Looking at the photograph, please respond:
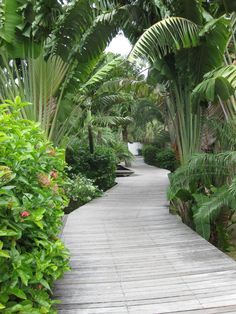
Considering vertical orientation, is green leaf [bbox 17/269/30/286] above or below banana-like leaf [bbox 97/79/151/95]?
below

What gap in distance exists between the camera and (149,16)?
24.0 feet

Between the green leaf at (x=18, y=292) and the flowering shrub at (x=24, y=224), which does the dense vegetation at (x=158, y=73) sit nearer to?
the flowering shrub at (x=24, y=224)

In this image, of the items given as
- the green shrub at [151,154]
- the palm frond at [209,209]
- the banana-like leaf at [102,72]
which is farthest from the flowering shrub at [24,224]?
the green shrub at [151,154]

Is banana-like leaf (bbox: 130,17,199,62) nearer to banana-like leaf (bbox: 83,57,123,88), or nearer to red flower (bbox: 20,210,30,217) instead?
banana-like leaf (bbox: 83,57,123,88)

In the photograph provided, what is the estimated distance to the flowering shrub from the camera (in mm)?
2447

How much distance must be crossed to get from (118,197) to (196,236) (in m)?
5.04

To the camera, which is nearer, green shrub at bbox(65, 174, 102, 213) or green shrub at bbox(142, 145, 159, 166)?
green shrub at bbox(65, 174, 102, 213)

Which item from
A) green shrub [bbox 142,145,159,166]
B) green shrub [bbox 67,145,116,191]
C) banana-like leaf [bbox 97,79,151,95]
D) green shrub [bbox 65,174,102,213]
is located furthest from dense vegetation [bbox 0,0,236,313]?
green shrub [bbox 142,145,159,166]

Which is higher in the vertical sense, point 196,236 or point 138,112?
point 138,112

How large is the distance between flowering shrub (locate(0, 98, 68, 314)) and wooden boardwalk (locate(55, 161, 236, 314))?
0.68m

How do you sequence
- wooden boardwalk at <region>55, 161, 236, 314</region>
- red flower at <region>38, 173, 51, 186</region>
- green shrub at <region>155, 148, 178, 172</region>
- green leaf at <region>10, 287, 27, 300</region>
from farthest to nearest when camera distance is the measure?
1. green shrub at <region>155, 148, 178, 172</region>
2. wooden boardwalk at <region>55, 161, 236, 314</region>
3. red flower at <region>38, 173, 51, 186</region>
4. green leaf at <region>10, 287, 27, 300</region>

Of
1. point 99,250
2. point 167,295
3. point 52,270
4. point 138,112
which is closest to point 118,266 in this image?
point 99,250

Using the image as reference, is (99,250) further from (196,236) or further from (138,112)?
(138,112)

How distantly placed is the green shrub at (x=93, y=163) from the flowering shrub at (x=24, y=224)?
9.55m
